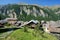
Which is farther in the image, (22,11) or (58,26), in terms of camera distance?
(22,11)

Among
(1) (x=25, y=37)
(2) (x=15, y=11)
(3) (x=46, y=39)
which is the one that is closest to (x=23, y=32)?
(1) (x=25, y=37)

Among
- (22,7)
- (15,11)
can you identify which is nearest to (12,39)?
(15,11)

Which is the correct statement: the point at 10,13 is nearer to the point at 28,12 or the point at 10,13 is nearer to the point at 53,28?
the point at 28,12

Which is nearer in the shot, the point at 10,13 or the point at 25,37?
the point at 25,37

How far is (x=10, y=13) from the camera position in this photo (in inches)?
7067

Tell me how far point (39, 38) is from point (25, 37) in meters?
0.40

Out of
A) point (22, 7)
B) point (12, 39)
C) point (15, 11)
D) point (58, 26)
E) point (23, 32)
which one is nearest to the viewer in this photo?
point (12, 39)

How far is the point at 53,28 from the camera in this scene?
5879 millimetres

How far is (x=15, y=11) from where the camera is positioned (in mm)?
175875

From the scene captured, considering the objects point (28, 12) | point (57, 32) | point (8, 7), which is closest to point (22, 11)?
point (28, 12)

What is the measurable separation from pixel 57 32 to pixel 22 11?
177 m

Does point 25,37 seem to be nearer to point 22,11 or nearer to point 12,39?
point 12,39

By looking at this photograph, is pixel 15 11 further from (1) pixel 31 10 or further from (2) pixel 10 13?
(1) pixel 31 10

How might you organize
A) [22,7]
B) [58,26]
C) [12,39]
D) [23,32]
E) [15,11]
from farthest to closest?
1. [22,7]
2. [15,11]
3. [58,26]
4. [23,32]
5. [12,39]
